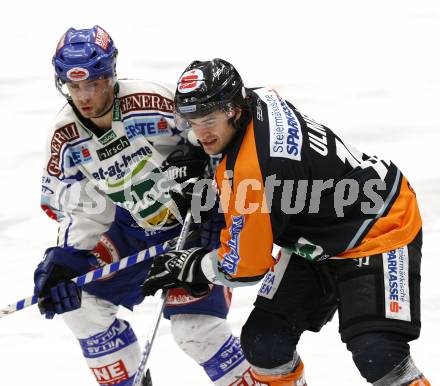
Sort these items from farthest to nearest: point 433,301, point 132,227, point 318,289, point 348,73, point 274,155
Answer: point 348,73
point 433,301
point 132,227
point 318,289
point 274,155

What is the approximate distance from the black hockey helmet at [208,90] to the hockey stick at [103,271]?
0.87 m

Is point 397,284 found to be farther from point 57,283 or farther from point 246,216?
point 57,283

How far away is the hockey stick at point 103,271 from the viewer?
14.6 ft

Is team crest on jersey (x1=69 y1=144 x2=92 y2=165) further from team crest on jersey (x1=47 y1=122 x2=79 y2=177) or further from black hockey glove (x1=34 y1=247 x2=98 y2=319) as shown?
black hockey glove (x1=34 y1=247 x2=98 y2=319)

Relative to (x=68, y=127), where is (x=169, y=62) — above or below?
below

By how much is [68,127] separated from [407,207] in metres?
1.23

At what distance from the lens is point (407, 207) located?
3.87 m

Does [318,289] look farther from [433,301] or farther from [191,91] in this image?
[433,301]

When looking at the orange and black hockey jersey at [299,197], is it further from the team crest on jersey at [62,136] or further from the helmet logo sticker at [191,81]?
the team crest on jersey at [62,136]

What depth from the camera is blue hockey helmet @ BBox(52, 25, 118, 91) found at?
425cm

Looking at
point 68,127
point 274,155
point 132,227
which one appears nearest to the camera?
point 274,155

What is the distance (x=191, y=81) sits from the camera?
377 cm

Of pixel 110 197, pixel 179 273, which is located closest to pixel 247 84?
pixel 110 197

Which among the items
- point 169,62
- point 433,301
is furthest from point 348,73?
point 433,301
